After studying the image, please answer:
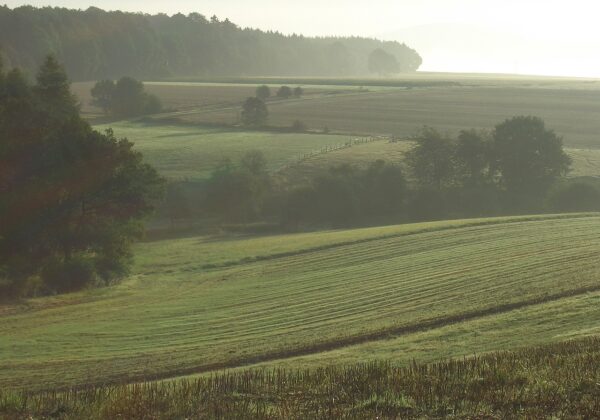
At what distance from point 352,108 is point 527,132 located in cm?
4468

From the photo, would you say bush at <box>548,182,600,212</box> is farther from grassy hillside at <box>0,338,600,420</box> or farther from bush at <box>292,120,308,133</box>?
grassy hillside at <box>0,338,600,420</box>

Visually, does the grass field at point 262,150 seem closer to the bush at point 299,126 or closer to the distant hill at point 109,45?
the bush at point 299,126

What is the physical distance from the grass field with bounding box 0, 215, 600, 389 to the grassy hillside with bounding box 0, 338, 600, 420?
5.27 meters

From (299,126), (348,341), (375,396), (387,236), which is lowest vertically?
(387,236)

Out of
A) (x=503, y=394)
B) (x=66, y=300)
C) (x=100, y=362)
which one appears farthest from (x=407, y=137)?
(x=503, y=394)

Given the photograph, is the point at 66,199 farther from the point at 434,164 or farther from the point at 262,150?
the point at 262,150

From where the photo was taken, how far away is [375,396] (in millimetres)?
11797

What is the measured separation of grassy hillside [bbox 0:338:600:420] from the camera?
10930 mm

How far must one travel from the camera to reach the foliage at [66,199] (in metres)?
40.7

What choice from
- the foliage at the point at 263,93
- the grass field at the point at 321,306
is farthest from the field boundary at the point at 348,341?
the foliage at the point at 263,93

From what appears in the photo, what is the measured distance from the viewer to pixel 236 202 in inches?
2446

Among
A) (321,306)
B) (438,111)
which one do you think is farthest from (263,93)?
(321,306)

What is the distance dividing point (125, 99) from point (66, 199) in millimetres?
68783

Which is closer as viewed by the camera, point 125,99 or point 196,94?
point 125,99
